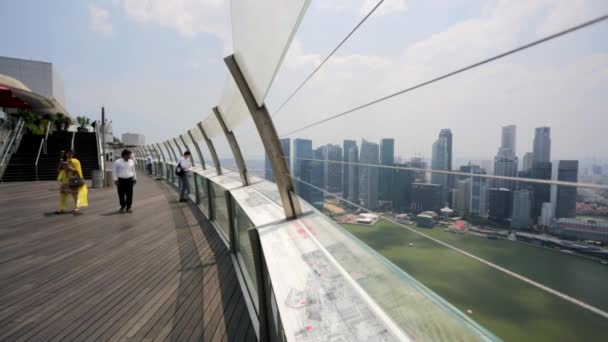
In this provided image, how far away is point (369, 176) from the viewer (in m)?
1.64

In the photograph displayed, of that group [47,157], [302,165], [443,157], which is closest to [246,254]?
[302,165]

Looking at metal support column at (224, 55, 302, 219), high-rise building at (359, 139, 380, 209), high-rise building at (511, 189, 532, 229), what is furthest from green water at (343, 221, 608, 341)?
metal support column at (224, 55, 302, 219)

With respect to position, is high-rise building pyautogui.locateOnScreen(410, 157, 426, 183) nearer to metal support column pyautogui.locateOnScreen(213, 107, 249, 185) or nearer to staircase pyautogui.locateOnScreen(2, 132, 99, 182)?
metal support column pyautogui.locateOnScreen(213, 107, 249, 185)

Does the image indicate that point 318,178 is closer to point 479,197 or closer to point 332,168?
point 332,168

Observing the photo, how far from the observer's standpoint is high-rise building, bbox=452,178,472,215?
875 millimetres

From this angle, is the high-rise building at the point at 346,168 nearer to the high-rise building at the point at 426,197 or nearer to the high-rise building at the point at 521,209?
the high-rise building at the point at 426,197

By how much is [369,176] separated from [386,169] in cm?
28

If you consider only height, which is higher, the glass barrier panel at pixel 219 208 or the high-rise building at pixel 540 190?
the high-rise building at pixel 540 190

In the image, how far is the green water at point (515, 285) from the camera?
534 mm

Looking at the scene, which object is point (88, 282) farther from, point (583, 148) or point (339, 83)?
point (583, 148)

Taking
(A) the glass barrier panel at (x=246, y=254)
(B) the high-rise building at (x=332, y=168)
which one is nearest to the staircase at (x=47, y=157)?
(A) the glass barrier panel at (x=246, y=254)

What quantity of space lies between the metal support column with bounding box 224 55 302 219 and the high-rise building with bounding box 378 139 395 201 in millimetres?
1174

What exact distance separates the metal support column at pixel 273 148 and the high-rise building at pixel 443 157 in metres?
1.58

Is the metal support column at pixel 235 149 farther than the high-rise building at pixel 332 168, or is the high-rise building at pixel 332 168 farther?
the metal support column at pixel 235 149
